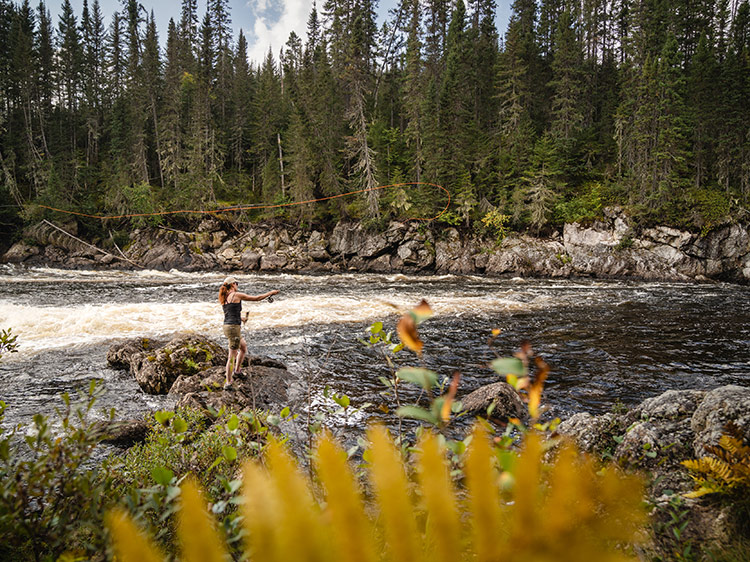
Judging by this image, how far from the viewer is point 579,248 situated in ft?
95.3

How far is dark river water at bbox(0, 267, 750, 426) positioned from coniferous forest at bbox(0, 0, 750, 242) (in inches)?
610

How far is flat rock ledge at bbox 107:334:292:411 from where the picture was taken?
6434 millimetres

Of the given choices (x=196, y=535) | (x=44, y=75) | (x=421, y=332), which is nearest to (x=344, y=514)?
(x=196, y=535)

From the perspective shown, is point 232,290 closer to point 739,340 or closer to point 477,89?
point 739,340

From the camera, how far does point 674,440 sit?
3.69 m

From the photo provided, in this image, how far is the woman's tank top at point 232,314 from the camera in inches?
307

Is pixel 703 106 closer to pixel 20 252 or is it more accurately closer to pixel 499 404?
pixel 499 404

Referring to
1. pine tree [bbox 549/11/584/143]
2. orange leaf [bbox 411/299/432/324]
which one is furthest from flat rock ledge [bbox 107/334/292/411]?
pine tree [bbox 549/11/584/143]

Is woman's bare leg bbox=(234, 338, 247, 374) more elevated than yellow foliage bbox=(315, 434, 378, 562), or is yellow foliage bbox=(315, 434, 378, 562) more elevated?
yellow foliage bbox=(315, 434, 378, 562)

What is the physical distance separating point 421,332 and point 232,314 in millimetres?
5787

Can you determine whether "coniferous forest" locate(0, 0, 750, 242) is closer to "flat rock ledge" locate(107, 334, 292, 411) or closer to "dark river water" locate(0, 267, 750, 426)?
"dark river water" locate(0, 267, 750, 426)

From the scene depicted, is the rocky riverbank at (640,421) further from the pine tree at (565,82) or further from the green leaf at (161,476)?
the pine tree at (565,82)

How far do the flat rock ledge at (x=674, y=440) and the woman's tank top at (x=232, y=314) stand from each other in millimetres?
5862

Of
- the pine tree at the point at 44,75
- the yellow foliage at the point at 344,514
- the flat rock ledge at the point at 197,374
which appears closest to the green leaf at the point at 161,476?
the yellow foliage at the point at 344,514
